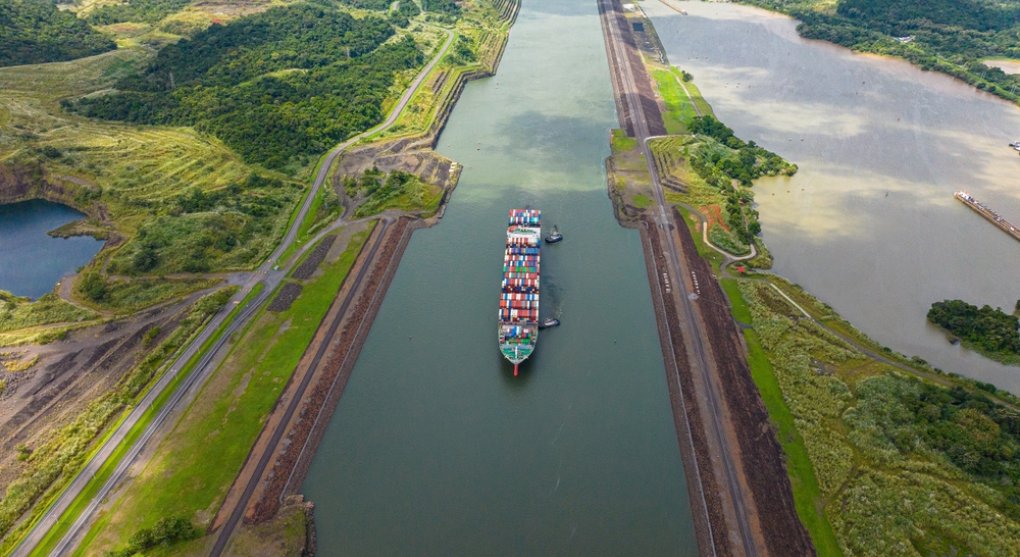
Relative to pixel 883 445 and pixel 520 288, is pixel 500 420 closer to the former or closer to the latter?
pixel 520 288

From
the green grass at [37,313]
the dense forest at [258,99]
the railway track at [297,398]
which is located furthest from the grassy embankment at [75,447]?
the dense forest at [258,99]

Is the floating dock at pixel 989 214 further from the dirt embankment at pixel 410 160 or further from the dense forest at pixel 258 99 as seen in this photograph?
the dense forest at pixel 258 99

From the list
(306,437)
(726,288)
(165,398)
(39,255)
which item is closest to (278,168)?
(39,255)

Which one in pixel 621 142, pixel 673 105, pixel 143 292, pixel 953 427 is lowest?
pixel 953 427

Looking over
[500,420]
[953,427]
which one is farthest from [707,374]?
[500,420]

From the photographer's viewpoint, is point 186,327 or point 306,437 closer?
point 306,437

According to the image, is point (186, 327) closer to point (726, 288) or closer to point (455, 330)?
point (455, 330)
